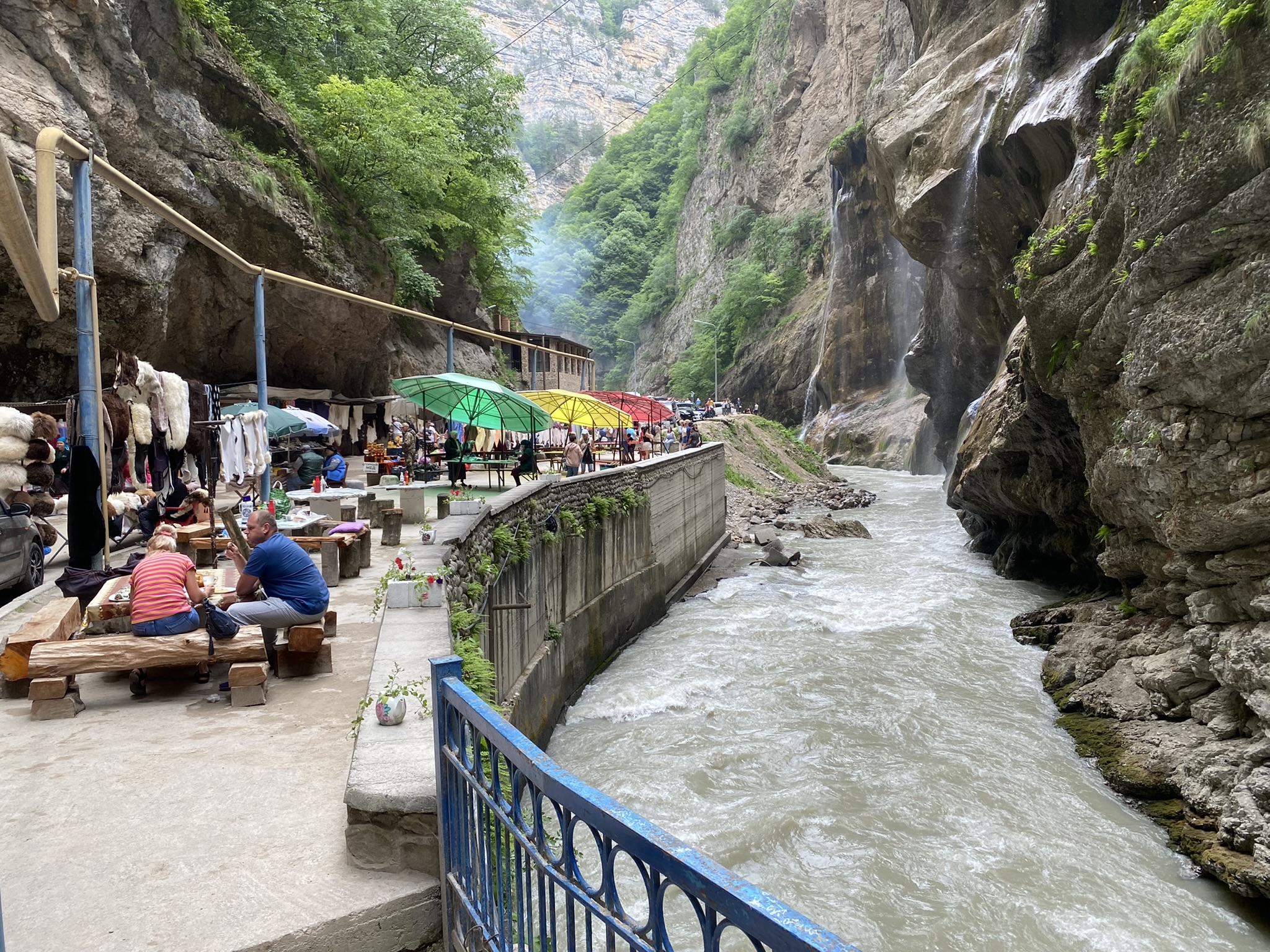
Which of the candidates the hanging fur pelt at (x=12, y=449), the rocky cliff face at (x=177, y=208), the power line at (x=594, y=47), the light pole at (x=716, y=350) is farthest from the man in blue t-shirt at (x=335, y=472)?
the power line at (x=594, y=47)

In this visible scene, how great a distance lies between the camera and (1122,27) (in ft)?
44.1

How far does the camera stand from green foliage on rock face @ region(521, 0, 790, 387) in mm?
83688

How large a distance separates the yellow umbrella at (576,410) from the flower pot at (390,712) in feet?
55.5

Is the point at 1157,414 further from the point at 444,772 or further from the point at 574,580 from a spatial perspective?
the point at 444,772

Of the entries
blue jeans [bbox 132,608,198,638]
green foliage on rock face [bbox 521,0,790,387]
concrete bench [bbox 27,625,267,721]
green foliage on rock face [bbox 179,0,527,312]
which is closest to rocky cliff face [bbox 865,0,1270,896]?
concrete bench [bbox 27,625,267,721]

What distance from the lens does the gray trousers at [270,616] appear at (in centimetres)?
598

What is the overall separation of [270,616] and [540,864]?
4496 mm

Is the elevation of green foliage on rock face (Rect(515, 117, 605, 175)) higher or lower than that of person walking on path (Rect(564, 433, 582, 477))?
higher

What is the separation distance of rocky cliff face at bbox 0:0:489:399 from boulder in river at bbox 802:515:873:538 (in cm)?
1603

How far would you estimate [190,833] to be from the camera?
3.89 meters

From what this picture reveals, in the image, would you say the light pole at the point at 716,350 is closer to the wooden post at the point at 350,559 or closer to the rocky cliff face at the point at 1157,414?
the rocky cliff face at the point at 1157,414

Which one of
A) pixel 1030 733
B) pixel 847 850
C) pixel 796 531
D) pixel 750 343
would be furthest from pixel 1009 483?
pixel 750 343

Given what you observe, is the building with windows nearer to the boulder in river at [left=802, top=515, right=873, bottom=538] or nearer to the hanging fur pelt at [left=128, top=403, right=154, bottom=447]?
Answer: the boulder in river at [left=802, top=515, right=873, bottom=538]

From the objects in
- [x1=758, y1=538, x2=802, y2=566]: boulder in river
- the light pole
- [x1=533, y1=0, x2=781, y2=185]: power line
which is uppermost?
[x1=533, y1=0, x2=781, y2=185]: power line
